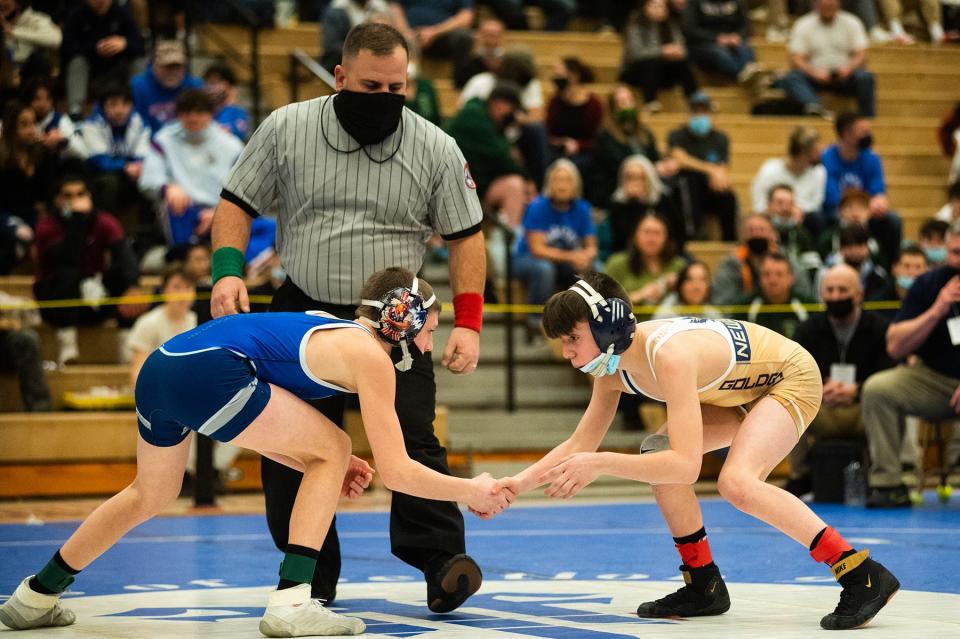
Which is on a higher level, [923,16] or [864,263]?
[923,16]

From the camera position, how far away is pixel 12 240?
9.95 m

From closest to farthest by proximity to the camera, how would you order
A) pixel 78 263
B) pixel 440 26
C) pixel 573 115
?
pixel 78 263 → pixel 573 115 → pixel 440 26

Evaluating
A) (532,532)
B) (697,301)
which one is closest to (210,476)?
(532,532)

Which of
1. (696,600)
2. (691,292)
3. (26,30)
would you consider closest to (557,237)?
(691,292)

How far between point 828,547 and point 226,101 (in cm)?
787

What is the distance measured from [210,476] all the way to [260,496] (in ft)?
2.39

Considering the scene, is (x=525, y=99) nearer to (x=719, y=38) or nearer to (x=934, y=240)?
(x=719, y=38)

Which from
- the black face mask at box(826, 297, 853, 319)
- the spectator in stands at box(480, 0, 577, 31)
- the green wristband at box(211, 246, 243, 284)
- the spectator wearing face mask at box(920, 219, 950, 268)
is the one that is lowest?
the spectator wearing face mask at box(920, 219, 950, 268)

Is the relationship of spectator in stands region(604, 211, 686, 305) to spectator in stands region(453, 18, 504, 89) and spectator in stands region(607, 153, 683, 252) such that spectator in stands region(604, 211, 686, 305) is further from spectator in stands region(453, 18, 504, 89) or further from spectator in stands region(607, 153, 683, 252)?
spectator in stands region(453, 18, 504, 89)

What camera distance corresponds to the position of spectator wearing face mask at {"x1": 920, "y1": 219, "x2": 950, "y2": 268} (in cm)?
1091

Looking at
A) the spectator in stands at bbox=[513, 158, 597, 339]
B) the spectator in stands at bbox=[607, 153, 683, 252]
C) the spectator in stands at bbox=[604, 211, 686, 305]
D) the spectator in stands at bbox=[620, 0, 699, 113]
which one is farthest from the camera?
the spectator in stands at bbox=[620, 0, 699, 113]

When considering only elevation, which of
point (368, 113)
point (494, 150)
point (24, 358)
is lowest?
point (24, 358)

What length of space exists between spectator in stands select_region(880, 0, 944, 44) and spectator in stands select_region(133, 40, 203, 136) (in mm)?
8368

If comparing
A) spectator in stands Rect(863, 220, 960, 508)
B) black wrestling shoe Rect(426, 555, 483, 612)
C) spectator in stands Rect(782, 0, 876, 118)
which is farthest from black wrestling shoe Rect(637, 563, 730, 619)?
spectator in stands Rect(782, 0, 876, 118)
